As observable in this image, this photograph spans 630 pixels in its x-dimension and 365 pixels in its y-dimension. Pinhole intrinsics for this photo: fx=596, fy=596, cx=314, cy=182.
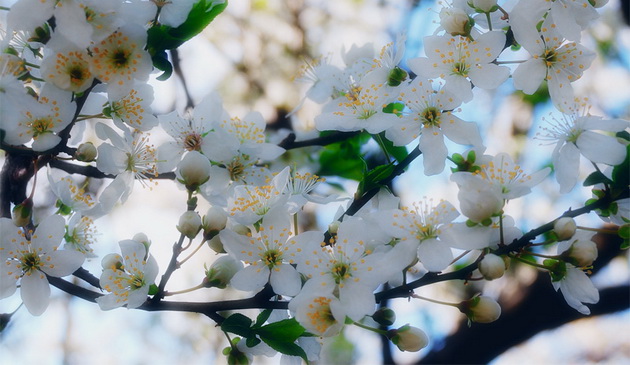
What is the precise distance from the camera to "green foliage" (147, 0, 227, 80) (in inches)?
47.4

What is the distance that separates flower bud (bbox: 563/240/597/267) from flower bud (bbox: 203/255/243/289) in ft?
2.23

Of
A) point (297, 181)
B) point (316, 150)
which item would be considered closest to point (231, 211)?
point (297, 181)

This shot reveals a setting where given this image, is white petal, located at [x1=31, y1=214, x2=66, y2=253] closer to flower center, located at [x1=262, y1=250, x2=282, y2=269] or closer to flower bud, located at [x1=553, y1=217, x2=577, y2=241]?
flower center, located at [x1=262, y1=250, x2=282, y2=269]

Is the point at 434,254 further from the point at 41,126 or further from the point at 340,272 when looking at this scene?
the point at 41,126

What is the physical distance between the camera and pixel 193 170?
4.21ft

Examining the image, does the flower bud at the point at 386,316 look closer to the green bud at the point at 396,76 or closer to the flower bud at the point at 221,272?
the flower bud at the point at 221,272

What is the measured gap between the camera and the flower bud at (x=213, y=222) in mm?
1256

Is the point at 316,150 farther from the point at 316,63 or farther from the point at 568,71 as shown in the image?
the point at 568,71

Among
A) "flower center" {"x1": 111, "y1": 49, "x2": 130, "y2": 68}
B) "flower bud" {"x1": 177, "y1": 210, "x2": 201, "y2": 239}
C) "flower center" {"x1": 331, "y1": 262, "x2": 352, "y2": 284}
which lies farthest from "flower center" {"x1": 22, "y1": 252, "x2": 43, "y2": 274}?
"flower center" {"x1": 331, "y1": 262, "x2": 352, "y2": 284}

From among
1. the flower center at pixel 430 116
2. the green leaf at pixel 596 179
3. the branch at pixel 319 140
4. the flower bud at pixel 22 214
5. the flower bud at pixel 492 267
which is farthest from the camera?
the branch at pixel 319 140

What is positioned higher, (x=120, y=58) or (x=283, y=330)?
(x=120, y=58)

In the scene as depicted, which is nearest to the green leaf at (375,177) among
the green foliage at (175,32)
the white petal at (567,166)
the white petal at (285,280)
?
the white petal at (285,280)

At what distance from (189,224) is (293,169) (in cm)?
43

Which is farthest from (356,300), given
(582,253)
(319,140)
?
(319,140)
